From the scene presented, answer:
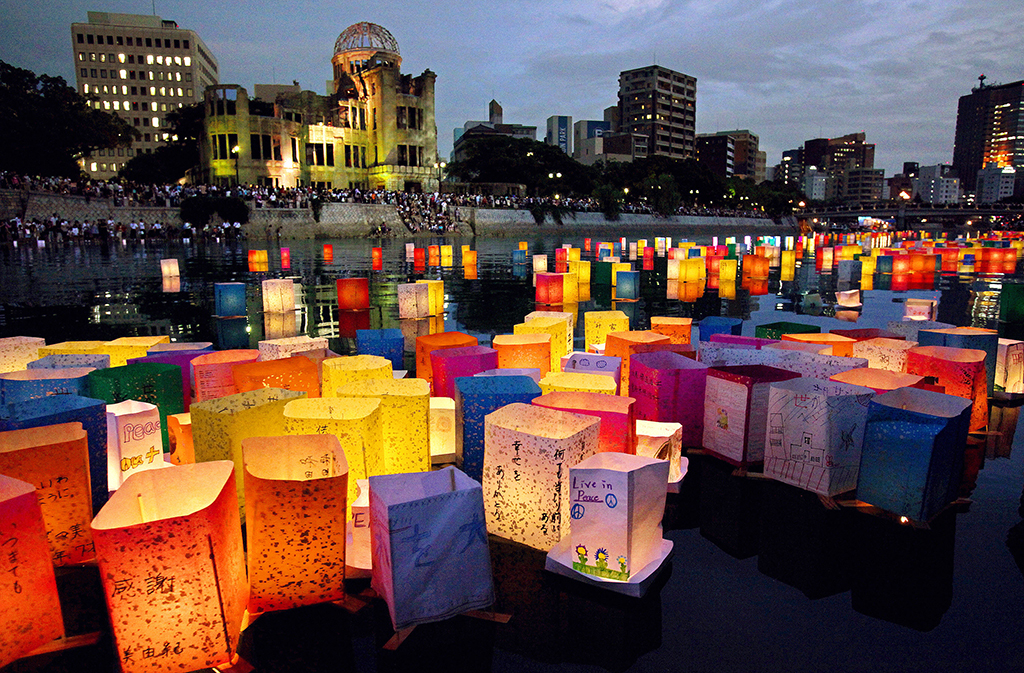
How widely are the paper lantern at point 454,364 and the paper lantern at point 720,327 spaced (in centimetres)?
365

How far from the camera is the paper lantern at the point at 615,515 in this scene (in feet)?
11.9

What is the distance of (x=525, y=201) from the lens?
184ft

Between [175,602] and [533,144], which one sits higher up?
[533,144]

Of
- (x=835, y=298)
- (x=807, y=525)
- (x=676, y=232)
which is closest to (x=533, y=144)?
(x=676, y=232)

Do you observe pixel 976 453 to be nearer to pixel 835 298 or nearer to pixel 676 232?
pixel 835 298

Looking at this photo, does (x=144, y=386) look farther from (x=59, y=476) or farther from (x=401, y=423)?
(x=401, y=423)

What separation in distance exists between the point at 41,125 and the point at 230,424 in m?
46.7

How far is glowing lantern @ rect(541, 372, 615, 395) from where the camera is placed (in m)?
5.45

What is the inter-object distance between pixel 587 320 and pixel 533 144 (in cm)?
7067

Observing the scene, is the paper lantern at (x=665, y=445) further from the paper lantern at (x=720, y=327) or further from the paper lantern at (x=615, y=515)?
the paper lantern at (x=720, y=327)

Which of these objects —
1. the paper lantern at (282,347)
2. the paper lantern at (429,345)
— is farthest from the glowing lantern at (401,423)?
the paper lantern at (429,345)

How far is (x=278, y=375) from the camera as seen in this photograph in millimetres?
5879

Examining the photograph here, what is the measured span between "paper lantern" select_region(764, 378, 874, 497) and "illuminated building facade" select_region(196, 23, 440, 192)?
185 feet

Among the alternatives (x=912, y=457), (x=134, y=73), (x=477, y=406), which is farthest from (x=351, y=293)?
(x=134, y=73)
